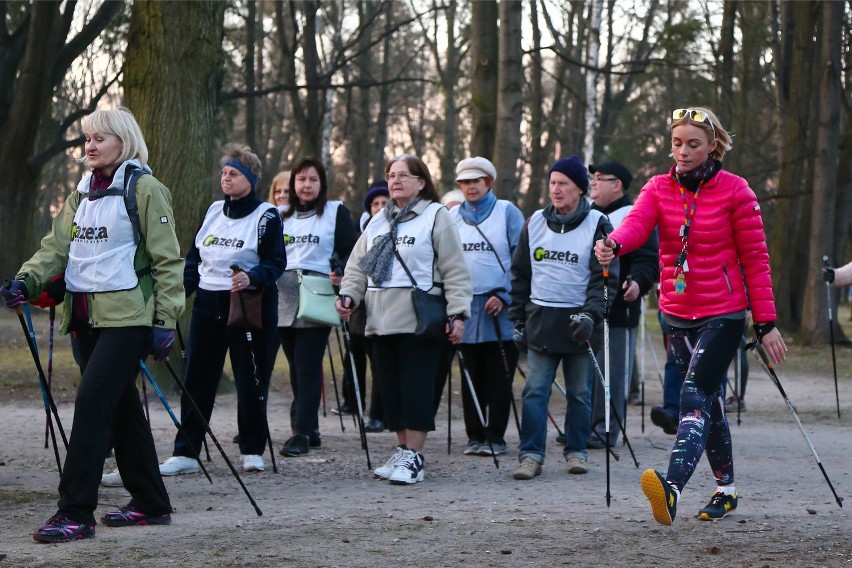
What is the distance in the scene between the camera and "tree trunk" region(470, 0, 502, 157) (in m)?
16.5

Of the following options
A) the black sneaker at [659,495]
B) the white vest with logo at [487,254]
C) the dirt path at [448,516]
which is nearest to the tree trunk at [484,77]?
the white vest with logo at [487,254]

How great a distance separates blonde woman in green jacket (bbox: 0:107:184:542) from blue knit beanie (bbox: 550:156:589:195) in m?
3.16

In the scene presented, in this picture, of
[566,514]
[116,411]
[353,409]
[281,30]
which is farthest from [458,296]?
[281,30]

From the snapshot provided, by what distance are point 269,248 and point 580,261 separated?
2.02m

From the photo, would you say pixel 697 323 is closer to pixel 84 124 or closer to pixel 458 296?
pixel 458 296

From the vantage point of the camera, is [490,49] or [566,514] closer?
[566,514]

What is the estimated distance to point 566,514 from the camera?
673cm

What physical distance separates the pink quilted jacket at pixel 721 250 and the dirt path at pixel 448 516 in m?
1.09

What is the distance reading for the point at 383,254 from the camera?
8.02 meters

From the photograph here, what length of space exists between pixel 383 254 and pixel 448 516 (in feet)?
6.52

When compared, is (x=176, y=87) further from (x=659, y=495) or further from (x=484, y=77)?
(x=659, y=495)

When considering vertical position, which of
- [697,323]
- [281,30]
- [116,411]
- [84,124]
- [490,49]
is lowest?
[116,411]

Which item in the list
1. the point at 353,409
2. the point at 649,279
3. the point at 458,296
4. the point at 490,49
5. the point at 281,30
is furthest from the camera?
the point at 281,30

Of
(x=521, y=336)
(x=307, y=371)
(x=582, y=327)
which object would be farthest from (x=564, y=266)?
(x=307, y=371)
